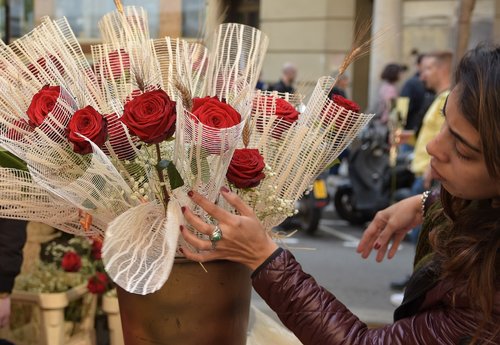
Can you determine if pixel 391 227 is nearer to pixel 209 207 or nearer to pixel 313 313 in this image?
pixel 313 313

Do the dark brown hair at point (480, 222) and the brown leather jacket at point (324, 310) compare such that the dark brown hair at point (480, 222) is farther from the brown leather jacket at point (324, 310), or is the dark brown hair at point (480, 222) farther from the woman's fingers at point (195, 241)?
the woman's fingers at point (195, 241)

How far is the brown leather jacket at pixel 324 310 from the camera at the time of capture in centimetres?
132

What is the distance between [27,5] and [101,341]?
8.82 ft

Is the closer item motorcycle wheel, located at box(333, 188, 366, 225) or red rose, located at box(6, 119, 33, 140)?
red rose, located at box(6, 119, 33, 140)

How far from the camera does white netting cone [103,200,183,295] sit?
113 cm

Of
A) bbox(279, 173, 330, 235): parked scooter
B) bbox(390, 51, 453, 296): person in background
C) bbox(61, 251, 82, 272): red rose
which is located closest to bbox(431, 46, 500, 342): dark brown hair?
bbox(61, 251, 82, 272): red rose

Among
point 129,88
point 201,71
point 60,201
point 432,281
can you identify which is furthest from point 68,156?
point 432,281

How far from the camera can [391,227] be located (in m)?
1.98

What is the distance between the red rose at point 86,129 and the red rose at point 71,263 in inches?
53.2

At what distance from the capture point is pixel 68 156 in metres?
1.29

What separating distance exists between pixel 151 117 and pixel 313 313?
0.50 m

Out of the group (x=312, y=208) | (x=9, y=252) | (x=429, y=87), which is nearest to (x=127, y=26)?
(x=9, y=252)

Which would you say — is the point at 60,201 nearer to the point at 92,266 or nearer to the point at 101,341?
the point at 101,341

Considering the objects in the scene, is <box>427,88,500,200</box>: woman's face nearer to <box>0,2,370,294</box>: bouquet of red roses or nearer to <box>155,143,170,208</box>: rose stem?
<box>0,2,370,294</box>: bouquet of red roses
